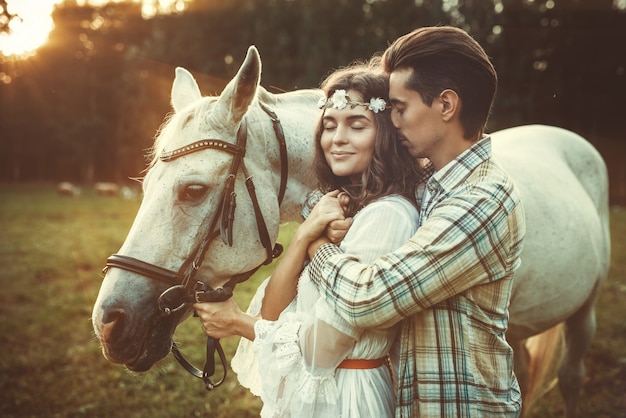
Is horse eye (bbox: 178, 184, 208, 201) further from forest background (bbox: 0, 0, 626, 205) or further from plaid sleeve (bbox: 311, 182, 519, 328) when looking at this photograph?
forest background (bbox: 0, 0, 626, 205)

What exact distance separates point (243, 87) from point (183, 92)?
0.71 metres

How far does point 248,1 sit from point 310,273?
29.9 ft

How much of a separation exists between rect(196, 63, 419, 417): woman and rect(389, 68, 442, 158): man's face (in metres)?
0.06

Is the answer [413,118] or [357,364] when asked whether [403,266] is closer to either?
[357,364]

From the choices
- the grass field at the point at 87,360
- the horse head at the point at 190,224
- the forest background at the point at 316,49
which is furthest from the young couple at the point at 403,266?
the forest background at the point at 316,49

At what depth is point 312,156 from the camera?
2.52 meters

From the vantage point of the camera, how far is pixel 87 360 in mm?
5309

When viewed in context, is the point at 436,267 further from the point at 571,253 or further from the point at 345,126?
the point at 571,253

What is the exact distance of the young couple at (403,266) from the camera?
1624 mm

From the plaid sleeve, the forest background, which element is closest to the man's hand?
the plaid sleeve

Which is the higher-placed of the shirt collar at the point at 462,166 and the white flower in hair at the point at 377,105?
the white flower in hair at the point at 377,105

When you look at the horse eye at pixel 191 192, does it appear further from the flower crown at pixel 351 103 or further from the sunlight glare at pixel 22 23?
the sunlight glare at pixel 22 23

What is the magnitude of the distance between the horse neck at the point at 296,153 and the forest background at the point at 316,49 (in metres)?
2.75

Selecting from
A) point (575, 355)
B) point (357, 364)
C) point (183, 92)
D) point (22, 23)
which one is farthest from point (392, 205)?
point (575, 355)
